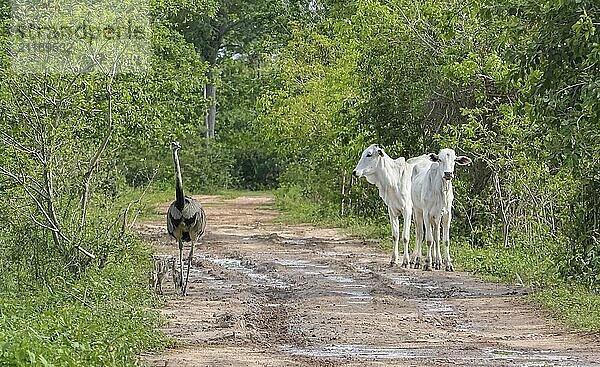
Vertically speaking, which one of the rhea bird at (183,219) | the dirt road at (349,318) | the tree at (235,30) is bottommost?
the dirt road at (349,318)

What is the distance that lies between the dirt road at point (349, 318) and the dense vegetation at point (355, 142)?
2.27ft

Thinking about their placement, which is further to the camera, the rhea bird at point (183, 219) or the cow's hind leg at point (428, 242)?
the cow's hind leg at point (428, 242)

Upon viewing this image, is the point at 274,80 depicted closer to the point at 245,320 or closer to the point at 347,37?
the point at 347,37

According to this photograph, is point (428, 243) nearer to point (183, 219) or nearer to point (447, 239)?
point (447, 239)

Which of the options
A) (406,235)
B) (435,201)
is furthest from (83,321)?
(406,235)

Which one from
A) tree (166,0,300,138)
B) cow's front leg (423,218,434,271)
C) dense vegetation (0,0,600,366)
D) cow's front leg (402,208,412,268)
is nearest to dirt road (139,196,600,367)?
cow's front leg (402,208,412,268)

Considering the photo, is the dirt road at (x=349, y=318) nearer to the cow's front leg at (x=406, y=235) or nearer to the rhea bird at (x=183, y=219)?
the cow's front leg at (x=406, y=235)

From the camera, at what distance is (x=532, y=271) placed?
16703 mm

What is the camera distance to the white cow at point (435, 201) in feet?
59.6

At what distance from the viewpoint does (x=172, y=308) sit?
1345 centimetres

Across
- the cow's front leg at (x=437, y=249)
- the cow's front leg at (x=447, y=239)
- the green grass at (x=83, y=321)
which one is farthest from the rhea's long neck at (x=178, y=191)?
the cow's front leg at (x=447, y=239)

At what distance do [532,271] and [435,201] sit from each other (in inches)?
100

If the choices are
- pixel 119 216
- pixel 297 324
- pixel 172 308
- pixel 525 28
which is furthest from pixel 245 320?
pixel 525 28

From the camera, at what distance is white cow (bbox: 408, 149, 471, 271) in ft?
59.6
